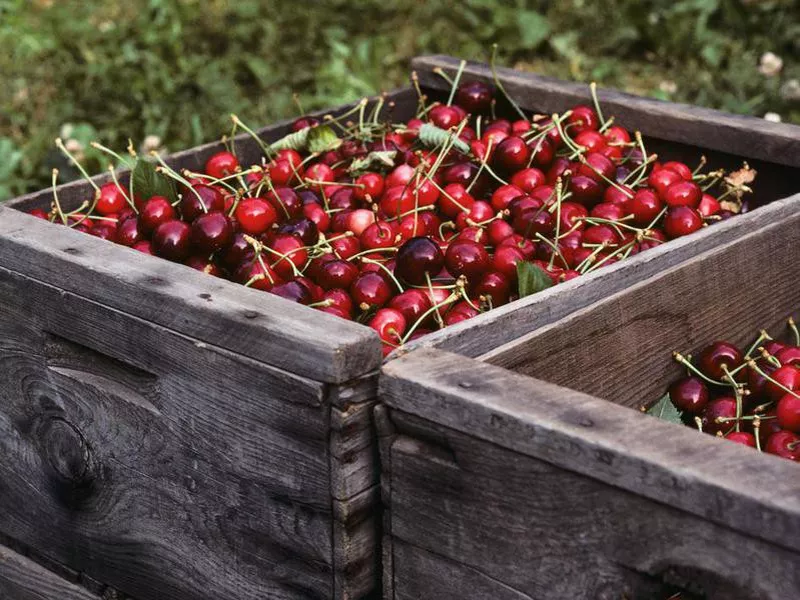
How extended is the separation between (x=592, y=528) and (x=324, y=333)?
1.17ft

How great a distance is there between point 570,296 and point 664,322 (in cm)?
21

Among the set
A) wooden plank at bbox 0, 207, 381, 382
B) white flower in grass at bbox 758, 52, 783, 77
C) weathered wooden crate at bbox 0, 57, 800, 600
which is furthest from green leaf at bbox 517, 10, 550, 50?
wooden plank at bbox 0, 207, 381, 382

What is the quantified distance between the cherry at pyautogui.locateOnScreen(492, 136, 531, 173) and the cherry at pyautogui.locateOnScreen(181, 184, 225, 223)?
494 millimetres

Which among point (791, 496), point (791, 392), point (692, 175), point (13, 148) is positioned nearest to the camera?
point (791, 496)

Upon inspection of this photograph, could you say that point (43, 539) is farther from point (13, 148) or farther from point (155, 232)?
point (13, 148)

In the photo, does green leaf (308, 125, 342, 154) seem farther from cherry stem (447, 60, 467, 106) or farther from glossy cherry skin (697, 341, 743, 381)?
glossy cherry skin (697, 341, 743, 381)

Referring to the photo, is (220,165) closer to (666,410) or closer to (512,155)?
(512,155)

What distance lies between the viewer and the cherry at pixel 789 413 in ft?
5.26

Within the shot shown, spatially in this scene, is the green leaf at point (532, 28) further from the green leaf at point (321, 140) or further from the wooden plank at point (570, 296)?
the wooden plank at point (570, 296)

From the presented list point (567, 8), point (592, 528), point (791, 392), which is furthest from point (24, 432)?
point (567, 8)

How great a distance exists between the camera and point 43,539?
5.81 ft

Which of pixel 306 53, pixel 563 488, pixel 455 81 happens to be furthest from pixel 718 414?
pixel 306 53

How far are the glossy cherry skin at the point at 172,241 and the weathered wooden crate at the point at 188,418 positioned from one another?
0.11 m

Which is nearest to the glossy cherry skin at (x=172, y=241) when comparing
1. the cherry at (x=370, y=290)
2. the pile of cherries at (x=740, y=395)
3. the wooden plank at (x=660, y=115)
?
the cherry at (x=370, y=290)
